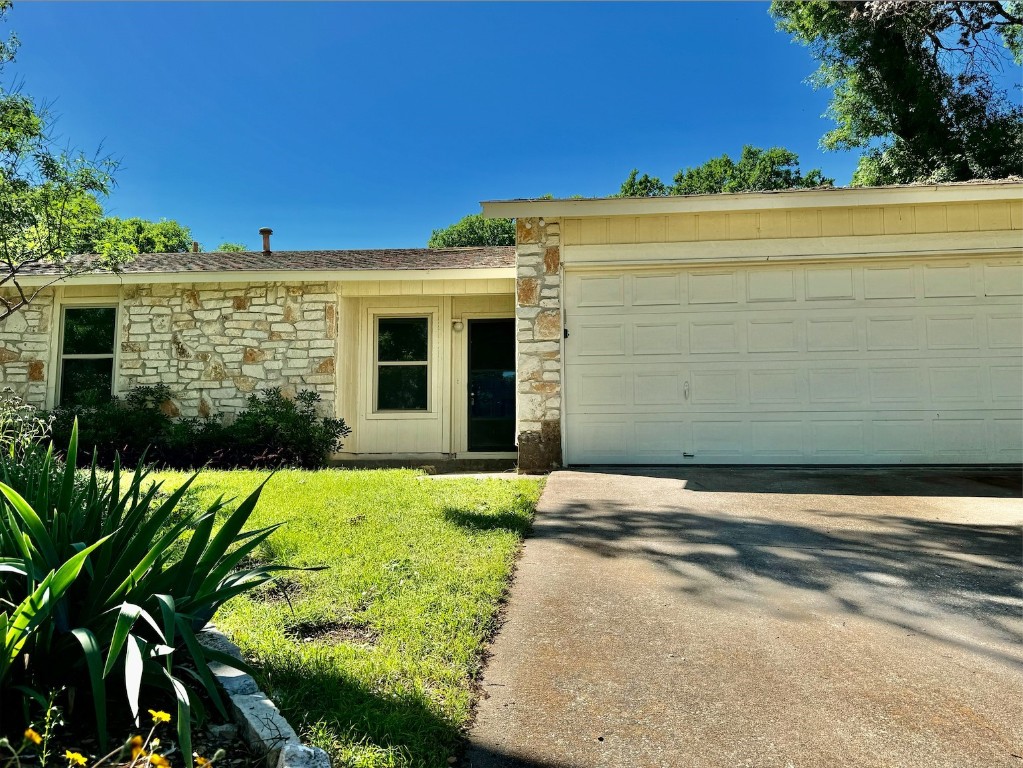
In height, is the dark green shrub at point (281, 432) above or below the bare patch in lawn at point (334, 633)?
above

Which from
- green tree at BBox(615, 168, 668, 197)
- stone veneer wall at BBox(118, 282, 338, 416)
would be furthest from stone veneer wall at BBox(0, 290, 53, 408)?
green tree at BBox(615, 168, 668, 197)

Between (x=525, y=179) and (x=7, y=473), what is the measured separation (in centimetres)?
2465

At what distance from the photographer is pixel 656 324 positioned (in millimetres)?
7449

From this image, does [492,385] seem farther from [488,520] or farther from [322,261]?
[488,520]

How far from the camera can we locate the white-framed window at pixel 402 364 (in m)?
10.1

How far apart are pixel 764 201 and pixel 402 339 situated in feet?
19.3

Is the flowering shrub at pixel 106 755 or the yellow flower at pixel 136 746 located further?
the flowering shrub at pixel 106 755

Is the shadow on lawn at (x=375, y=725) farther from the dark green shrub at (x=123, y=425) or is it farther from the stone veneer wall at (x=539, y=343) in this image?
the dark green shrub at (x=123, y=425)

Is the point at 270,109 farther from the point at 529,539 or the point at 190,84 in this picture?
the point at 529,539

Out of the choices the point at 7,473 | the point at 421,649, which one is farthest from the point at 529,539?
the point at 7,473

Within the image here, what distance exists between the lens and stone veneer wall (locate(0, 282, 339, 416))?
938 cm

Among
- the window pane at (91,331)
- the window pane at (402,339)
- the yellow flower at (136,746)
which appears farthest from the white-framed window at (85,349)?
the yellow flower at (136,746)

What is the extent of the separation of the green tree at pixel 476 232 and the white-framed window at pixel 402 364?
91.7ft

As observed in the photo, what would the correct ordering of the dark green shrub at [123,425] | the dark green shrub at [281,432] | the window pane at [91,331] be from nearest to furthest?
the dark green shrub at [281,432]
the dark green shrub at [123,425]
the window pane at [91,331]
